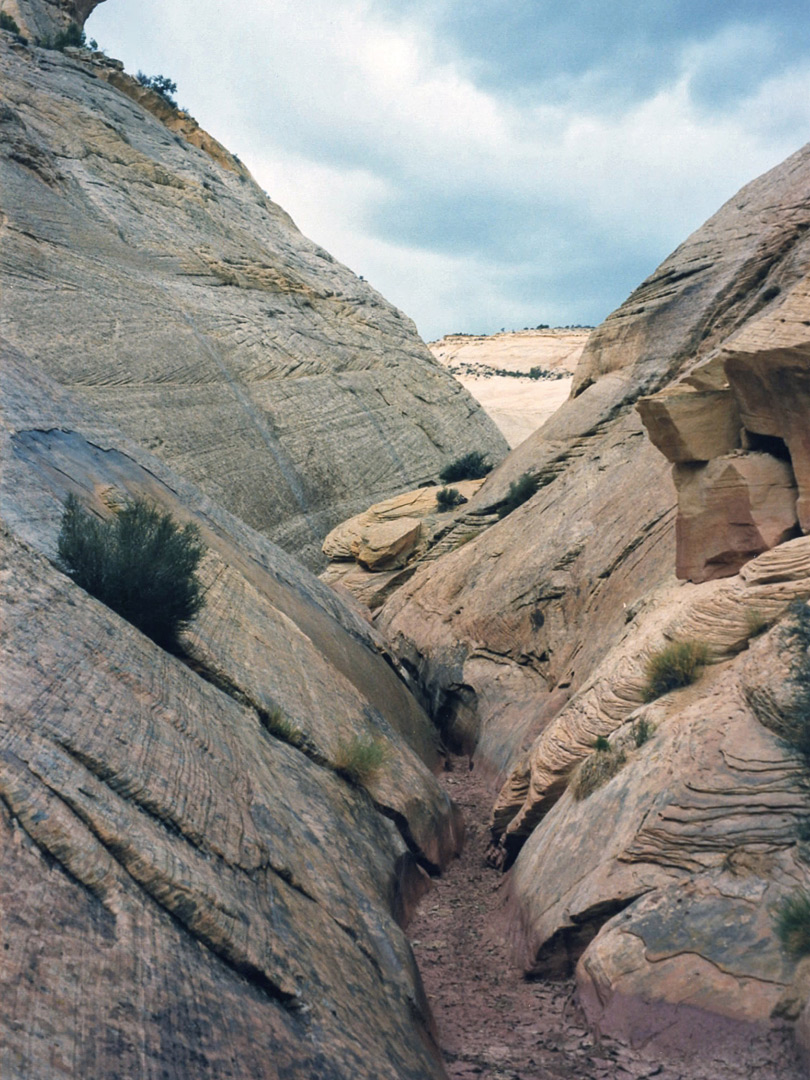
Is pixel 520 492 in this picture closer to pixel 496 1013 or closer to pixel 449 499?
pixel 449 499

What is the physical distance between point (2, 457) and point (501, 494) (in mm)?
13052

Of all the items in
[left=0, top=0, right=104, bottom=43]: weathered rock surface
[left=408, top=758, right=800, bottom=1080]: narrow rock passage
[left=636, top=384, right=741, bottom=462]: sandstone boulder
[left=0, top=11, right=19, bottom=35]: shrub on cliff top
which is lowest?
[left=408, top=758, right=800, bottom=1080]: narrow rock passage

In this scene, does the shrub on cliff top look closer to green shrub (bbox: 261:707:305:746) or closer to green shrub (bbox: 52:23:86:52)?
green shrub (bbox: 52:23:86:52)

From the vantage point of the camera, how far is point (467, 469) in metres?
30.8

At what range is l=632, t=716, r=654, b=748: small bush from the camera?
8.23 meters

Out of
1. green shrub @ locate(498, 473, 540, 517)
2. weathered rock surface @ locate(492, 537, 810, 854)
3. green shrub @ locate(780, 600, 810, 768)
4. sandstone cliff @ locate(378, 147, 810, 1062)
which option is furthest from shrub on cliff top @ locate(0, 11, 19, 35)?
green shrub @ locate(780, 600, 810, 768)

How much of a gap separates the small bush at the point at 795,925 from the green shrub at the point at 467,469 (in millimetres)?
25013

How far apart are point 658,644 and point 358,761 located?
→ 3315 millimetres

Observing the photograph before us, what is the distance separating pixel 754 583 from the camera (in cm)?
862

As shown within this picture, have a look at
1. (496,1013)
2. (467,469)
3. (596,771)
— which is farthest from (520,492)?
(496,1013)

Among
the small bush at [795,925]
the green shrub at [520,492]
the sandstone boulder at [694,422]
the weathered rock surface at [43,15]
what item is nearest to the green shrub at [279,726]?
the small bush at [795,925]

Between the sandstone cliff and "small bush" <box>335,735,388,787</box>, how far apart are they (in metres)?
1.84

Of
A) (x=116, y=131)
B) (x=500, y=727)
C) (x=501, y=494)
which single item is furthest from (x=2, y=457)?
(x=116, y=131)

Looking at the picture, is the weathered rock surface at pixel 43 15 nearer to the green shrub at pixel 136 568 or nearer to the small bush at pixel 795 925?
the green shrub at pixel 136 568
